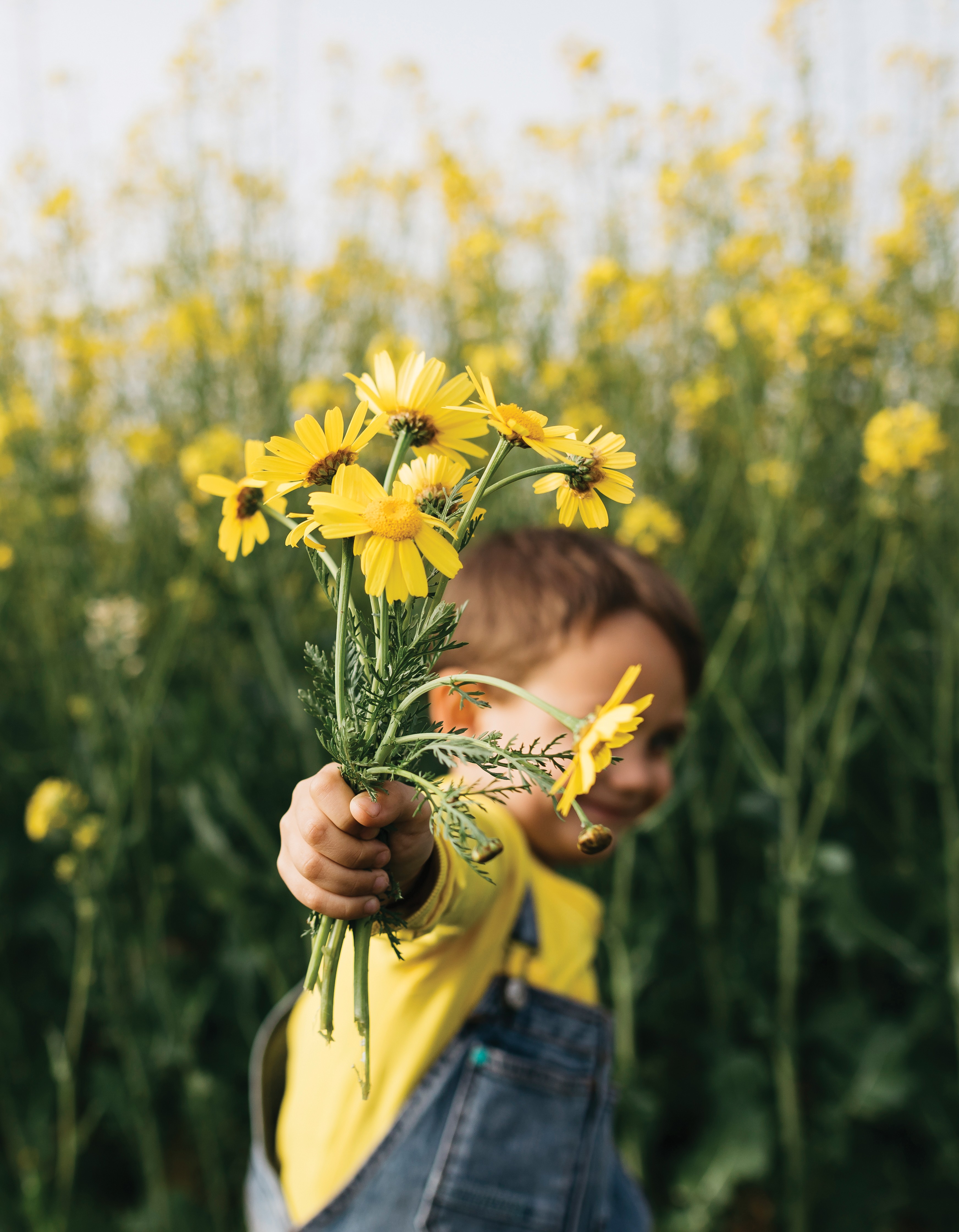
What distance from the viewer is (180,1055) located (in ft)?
4.57

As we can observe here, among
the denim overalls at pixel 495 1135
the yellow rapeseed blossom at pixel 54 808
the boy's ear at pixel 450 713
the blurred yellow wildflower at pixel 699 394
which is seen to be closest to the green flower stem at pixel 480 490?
the boy's ear at pixel 450 713

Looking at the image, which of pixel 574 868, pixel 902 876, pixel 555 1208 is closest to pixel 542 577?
pixel 555 1208

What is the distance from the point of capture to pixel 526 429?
0.33 m

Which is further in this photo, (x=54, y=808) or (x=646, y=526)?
(x=646, y=526)

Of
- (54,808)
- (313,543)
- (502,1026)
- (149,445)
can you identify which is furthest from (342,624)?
(149,445)

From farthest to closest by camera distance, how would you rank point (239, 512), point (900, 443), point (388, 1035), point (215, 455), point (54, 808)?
point (215, 455) < point (900, 443) < point (54, 808) < point (388, 1035) < point (239, 512)

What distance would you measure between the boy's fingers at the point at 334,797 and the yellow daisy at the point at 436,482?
11 cm

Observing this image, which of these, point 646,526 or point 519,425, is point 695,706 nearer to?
point 646,526

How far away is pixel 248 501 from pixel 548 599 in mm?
530

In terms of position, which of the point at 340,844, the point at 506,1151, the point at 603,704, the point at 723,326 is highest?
the point at 723,326

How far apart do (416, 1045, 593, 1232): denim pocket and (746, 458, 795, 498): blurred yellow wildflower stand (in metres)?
0.93

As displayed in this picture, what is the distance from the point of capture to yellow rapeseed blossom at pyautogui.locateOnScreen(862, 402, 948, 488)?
4.30 feet

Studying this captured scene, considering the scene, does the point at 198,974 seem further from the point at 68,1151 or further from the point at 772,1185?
the point at 772,1185

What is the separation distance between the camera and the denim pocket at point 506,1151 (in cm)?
71
